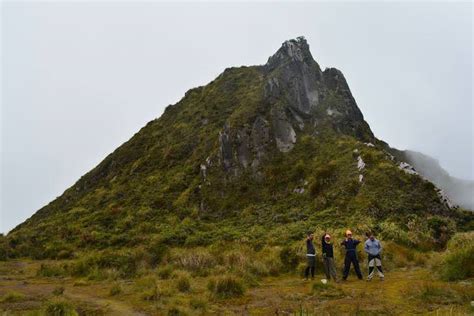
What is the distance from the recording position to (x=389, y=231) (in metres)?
22.4

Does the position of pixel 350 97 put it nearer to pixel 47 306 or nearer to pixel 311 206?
→ pixel 311 206

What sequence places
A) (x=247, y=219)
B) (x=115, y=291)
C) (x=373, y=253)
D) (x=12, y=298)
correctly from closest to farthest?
(x=12, y=298), (x=115, y=291), (x=373, y=253), (x=247, y=219)

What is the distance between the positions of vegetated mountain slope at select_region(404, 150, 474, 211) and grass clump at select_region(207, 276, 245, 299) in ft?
153

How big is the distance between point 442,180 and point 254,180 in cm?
3541

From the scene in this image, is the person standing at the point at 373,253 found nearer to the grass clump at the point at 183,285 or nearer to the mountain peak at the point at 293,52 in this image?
the grass clump at the point at 183,285

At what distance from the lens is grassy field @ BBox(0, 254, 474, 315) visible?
11062 millimetres

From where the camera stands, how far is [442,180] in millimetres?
60156

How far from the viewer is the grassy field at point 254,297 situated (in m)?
11.1

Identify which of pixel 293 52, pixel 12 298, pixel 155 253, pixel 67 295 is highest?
pixel 293 52

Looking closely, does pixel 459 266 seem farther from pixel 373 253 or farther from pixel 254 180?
pixel 254 180

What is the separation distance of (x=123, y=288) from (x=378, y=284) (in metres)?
9.08

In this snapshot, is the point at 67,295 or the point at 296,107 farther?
the point at 296,107

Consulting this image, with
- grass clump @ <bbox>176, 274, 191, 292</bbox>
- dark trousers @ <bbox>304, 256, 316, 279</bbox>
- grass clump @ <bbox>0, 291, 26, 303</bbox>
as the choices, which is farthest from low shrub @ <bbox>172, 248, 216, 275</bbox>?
grass clump @ <bbox>0, 291, 26, 303</bbox>

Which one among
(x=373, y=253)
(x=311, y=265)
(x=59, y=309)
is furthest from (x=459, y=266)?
(x=59, y=309)
